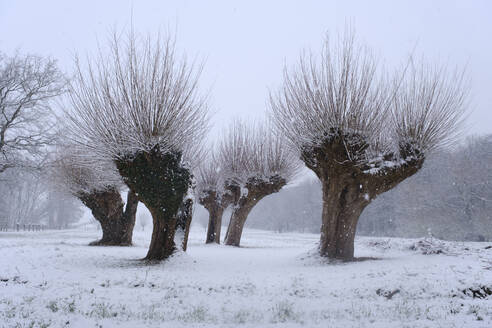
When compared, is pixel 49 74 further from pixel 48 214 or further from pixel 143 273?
pixel 48 214

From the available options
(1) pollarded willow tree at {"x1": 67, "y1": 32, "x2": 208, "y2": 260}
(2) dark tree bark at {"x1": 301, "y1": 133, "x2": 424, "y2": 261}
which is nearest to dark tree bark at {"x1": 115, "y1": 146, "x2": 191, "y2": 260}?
(1) pollarded willow tree at {"x1": 67, "y1": 32, "x2": 208, "y2": 260}

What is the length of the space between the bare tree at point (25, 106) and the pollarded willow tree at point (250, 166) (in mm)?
12828

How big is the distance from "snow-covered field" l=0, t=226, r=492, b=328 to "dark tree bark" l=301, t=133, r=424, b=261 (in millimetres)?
1514

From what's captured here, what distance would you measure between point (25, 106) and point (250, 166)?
1652cm

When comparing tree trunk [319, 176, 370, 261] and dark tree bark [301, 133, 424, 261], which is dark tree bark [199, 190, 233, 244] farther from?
dark tree bark [301, 133, 424, 261]

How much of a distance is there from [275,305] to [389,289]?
134 inches

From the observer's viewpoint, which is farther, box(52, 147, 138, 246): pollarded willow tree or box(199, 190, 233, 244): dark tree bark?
box(199, 190, 233, 244): dark tree bark

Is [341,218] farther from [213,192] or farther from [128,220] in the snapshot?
[213,192]

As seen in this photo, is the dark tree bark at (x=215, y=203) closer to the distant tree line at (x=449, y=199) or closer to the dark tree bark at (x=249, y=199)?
the dark tree bark at (x=249, y=199)

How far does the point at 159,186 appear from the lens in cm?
1295

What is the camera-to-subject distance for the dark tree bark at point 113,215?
2116 cm

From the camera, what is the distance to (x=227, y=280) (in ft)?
32.1

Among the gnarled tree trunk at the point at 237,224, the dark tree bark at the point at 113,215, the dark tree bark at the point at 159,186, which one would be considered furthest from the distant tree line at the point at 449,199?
the dark tree bark at the point at 113,215

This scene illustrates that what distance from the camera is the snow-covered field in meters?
6.26
